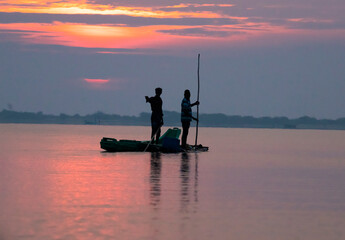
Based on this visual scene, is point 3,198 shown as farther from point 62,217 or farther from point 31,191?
point 62,217

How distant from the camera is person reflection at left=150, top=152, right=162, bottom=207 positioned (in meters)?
15.7

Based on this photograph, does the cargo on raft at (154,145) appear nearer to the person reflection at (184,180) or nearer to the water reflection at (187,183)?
the person reflection at (184,180)

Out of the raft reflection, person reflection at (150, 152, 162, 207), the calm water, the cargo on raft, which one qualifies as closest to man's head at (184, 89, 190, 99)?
the cargo on raft

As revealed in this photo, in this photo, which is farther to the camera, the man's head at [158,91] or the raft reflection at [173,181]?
the man's head at [158,91]

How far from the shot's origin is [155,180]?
20.1 m

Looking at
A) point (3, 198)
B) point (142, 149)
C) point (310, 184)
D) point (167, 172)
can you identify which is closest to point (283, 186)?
point (310, 184)

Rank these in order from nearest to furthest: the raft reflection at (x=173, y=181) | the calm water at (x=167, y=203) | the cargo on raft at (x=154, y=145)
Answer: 1. the calm water at (x=167, y=203)
2. the raft reflection at (x=173, y=181)
3. the cargo on raft at (x=154, y=145)

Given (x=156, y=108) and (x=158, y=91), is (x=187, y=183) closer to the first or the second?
(x=158, y=91)

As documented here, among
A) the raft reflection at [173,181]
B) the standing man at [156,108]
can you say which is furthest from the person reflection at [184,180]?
the standing man at [156,108]

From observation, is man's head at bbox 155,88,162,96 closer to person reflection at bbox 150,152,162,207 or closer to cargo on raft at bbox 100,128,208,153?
cargo on raft at bbox 100,128,208,153

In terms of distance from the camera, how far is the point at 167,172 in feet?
74.4

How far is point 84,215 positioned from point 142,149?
20309mm

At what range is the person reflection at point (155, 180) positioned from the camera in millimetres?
15711

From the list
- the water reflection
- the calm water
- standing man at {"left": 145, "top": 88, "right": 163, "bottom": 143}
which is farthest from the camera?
standing man at {"left": 145, "top": 88, "right": 163, "bottom": 143}
